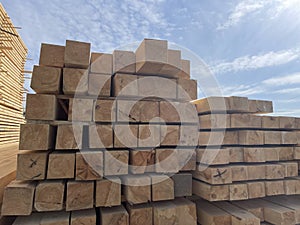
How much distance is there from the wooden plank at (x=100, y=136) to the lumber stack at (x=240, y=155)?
31.7 inches

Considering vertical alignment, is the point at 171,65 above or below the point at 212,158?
above

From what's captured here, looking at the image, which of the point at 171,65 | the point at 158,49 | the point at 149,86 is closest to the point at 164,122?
the point at 149,86

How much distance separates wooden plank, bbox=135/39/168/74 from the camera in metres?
1.55

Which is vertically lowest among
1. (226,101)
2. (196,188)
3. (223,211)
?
(223,211)

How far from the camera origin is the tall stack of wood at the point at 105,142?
4.47ft

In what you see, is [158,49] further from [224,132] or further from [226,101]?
[224,132]

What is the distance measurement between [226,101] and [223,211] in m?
0.93

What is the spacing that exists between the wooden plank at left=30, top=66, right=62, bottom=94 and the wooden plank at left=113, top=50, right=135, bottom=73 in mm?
443

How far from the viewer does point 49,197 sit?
134 cm

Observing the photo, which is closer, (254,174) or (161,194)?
(161,194)

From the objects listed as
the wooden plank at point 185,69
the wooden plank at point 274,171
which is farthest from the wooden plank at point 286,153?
the wooden plank at point 185,69

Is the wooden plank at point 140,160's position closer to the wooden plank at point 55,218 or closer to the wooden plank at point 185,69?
the wooden plank at point 55,218

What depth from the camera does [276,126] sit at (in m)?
1.90

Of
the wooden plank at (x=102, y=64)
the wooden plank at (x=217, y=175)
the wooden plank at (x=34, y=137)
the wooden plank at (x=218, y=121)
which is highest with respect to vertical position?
the wooden plank at (x=102, y=64)
